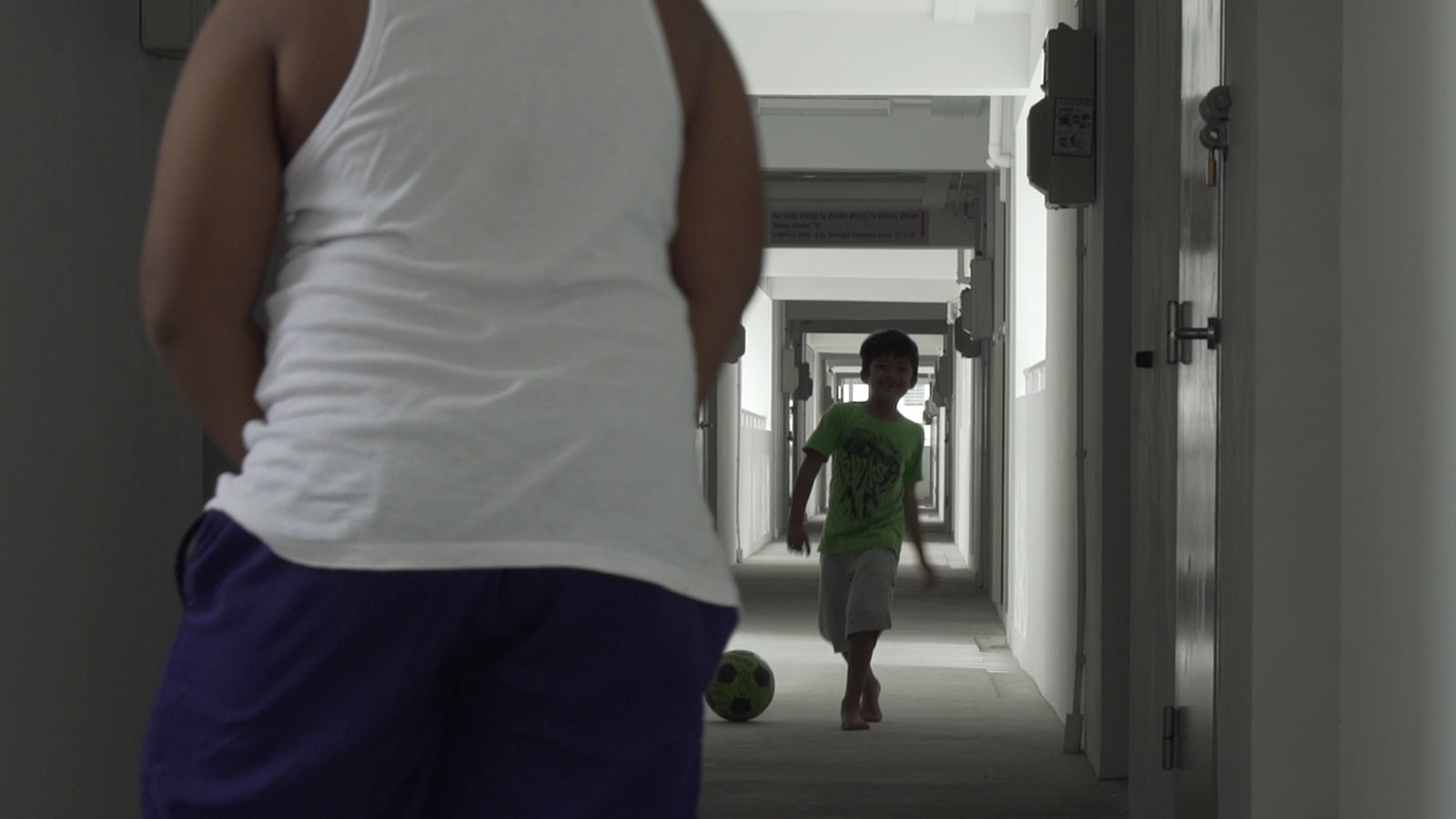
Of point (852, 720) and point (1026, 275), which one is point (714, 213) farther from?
point (1026, 275)

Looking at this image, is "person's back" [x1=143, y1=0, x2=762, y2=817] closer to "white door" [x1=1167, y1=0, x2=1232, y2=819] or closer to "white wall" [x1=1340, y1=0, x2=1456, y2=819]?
"white wall" [x1=1340, y1=0, x2=1456, y2=819]

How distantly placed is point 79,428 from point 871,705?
3988 mm

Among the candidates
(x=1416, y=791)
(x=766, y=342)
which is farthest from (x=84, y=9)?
(x=766, y=342)

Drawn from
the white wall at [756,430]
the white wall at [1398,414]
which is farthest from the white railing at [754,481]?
the white wall at [1398,414]

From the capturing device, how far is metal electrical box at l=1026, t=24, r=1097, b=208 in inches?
201

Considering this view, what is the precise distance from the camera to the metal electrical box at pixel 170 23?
3088 mm

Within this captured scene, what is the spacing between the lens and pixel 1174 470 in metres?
3.51

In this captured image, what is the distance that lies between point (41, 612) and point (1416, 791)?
195 centimetres

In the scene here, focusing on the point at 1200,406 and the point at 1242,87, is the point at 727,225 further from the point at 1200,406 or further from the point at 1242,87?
the point at 1200,406

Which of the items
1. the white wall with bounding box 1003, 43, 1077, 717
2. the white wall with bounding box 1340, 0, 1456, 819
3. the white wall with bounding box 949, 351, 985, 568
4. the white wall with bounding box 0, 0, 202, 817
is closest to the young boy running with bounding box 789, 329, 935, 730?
the white wall with bounding box 1003, 43, 1077, 717

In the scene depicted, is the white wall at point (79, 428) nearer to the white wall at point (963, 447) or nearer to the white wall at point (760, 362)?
the white wall at point (963, 447)

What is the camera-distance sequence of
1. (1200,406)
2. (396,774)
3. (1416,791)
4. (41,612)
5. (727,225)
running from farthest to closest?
(1200,406) → (41,612) → (1416,791) → (727,225) → (396,774)

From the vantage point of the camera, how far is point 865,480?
6.32 meters

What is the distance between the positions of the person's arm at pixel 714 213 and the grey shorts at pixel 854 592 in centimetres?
487
